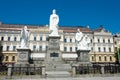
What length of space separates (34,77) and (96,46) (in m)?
46.3

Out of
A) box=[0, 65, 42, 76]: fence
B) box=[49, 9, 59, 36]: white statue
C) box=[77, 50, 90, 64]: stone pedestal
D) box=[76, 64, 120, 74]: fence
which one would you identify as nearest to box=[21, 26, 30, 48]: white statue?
box=[49, 9, 59, 36]: white statue

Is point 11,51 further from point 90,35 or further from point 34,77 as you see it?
point 34,77

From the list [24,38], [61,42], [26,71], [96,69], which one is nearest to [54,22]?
[24,38]

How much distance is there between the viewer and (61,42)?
2242 inches

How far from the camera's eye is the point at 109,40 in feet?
199

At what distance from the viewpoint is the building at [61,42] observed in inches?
2185

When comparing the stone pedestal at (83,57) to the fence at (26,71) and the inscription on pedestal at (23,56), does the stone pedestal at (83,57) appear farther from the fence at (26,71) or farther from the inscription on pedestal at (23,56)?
the fence at (26,71)

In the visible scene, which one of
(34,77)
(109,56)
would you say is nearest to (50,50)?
(34,77)

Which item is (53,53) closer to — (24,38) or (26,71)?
(24,38)

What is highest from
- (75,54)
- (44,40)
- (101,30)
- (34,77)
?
(101,30)

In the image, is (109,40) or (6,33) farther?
(109,40)

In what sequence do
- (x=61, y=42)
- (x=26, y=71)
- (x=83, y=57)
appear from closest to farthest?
(x=26, y=71), (x=83, y=57), (x=61, y=42)

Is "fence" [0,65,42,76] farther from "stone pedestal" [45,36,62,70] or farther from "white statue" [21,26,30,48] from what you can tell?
"white statue" [21,26,30,48]

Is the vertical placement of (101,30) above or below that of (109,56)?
above
